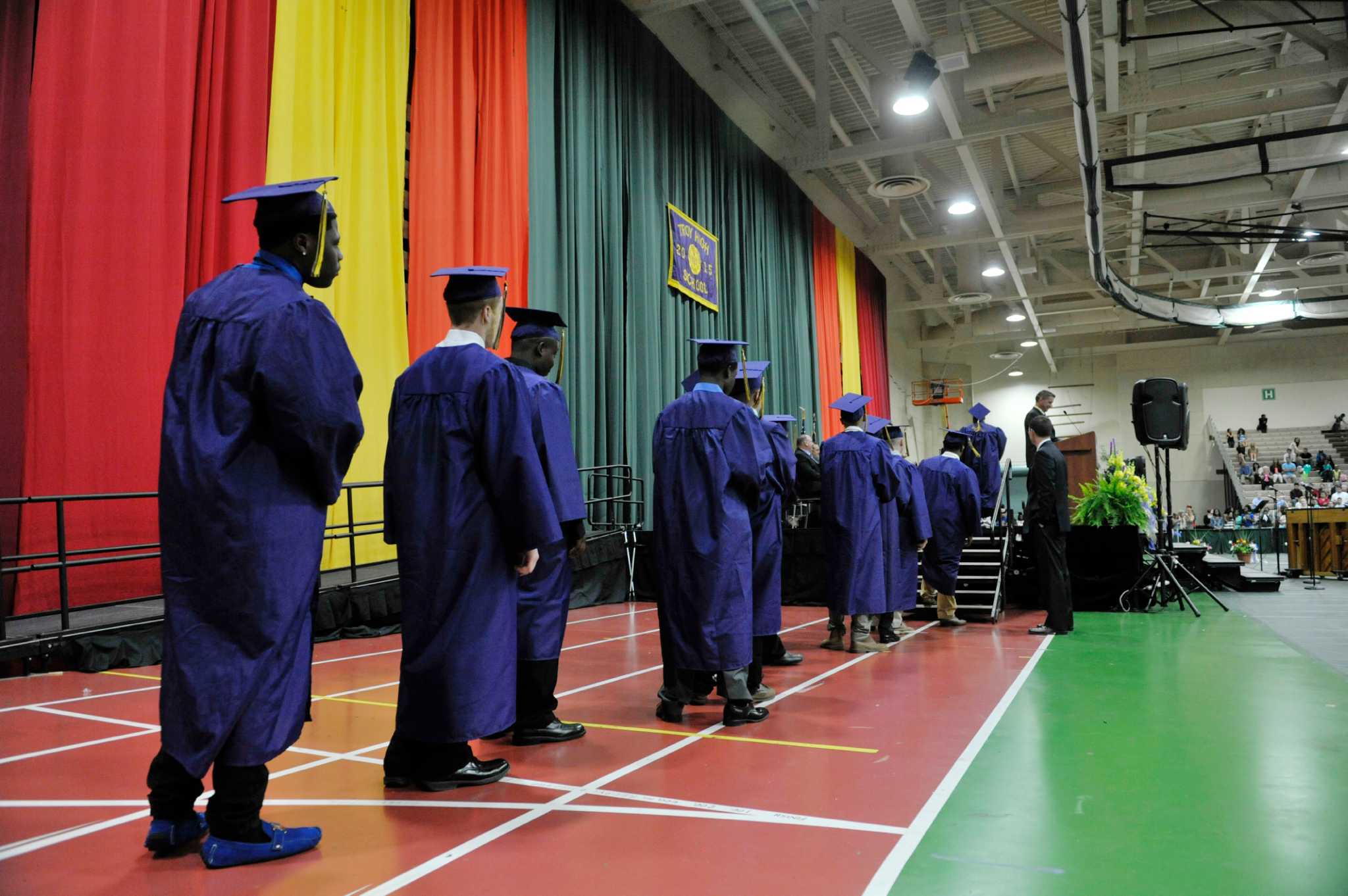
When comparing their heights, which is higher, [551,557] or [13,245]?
[13,245]

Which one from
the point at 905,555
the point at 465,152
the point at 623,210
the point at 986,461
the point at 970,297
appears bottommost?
the point at 905,555

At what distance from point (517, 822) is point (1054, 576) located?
18.0 ft

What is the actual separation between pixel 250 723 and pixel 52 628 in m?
3.67

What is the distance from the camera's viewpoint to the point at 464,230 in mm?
8328

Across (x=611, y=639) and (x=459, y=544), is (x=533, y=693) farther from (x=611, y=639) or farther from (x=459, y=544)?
(x=611, y=639)

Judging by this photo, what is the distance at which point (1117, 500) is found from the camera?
27.2 ft

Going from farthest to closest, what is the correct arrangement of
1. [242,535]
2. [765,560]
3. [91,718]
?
1. [765,560]
2. [91,718]
3. [242,535]

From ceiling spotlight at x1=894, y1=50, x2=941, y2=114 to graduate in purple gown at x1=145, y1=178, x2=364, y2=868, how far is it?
375 inches

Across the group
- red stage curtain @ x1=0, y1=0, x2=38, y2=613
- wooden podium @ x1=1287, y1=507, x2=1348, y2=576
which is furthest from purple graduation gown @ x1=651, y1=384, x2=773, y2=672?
wooden podium @ x1=1287, y1=507, x2=1348, y2=576

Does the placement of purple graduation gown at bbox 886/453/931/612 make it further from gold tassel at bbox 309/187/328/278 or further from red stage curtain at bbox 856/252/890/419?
red stage curtain at bbox 856/252/890/419

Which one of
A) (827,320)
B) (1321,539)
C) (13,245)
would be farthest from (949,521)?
(827,320)

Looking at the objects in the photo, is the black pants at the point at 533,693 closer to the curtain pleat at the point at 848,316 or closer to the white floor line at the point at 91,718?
the white floor line at the point at 91,718

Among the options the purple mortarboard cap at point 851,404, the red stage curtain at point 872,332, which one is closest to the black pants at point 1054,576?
the purple mortarboard cap at point 851,404

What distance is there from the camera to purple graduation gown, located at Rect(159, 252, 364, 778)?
1987mm
